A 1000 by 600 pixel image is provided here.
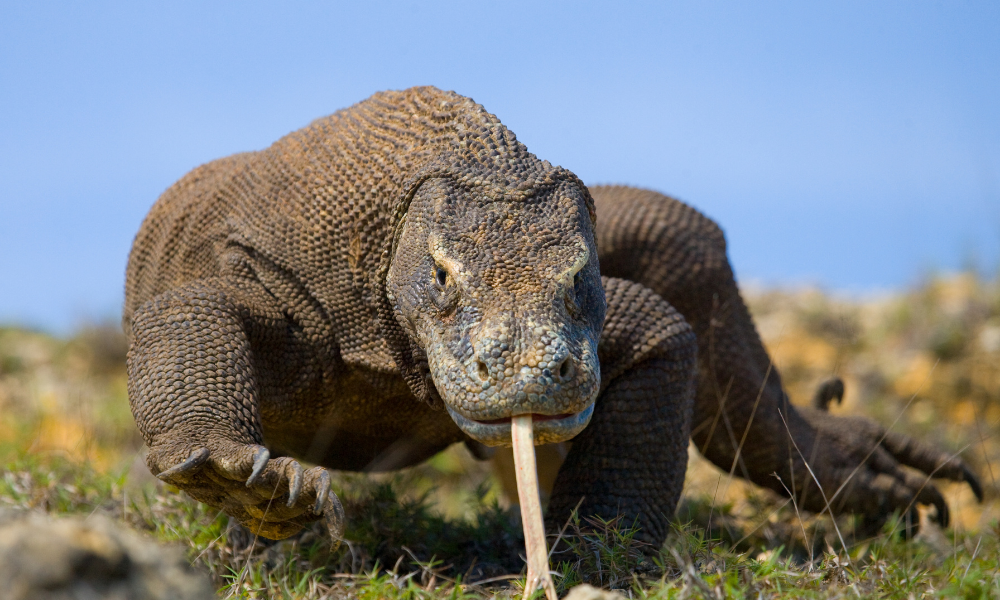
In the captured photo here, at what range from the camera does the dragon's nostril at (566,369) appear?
7.95ft

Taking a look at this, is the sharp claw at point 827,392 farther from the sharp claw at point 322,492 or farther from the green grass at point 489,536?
the sharp claw at point 322,492

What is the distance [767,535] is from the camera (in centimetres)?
452

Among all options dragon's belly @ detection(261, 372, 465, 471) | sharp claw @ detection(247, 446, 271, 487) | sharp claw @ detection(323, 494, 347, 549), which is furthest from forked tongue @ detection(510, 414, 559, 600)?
dragon's belly @ detection(261, 372, 465, 471)

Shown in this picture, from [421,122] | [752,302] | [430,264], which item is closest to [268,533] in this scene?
[430,264]

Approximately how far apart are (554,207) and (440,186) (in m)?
0.34

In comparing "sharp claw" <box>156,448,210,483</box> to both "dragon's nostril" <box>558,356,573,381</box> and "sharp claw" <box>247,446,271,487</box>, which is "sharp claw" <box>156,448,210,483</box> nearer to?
"sharp claw" <box>247,446,271,487</box>

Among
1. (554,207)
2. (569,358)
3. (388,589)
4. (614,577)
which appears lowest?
(388,589)

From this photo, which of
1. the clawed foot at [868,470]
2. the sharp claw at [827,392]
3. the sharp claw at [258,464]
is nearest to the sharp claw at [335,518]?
the sharp claw at [258,464]

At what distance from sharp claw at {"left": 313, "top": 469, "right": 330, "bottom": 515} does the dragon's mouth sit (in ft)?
1.25

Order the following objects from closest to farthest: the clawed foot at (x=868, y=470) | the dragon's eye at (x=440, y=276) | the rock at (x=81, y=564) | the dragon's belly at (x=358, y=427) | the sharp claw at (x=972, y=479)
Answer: the rock at (x=81, y=564)
the dragon's eye at (x=440, y=276)
the dragon's belly at (x=358, y=427)
the clawed foot at (x=868, y=470)
the sharp claw at (x=972, y=479)

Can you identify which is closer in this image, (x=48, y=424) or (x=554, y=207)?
(x=554, y=207)

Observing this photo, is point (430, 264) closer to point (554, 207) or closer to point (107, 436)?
point (554, 207)

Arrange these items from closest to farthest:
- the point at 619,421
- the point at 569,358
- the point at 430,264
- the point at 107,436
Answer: the point at 569,358, the point at 430,264, the point at 619,421, the point at 107,436

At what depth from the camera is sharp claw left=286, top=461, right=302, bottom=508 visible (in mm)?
2527
